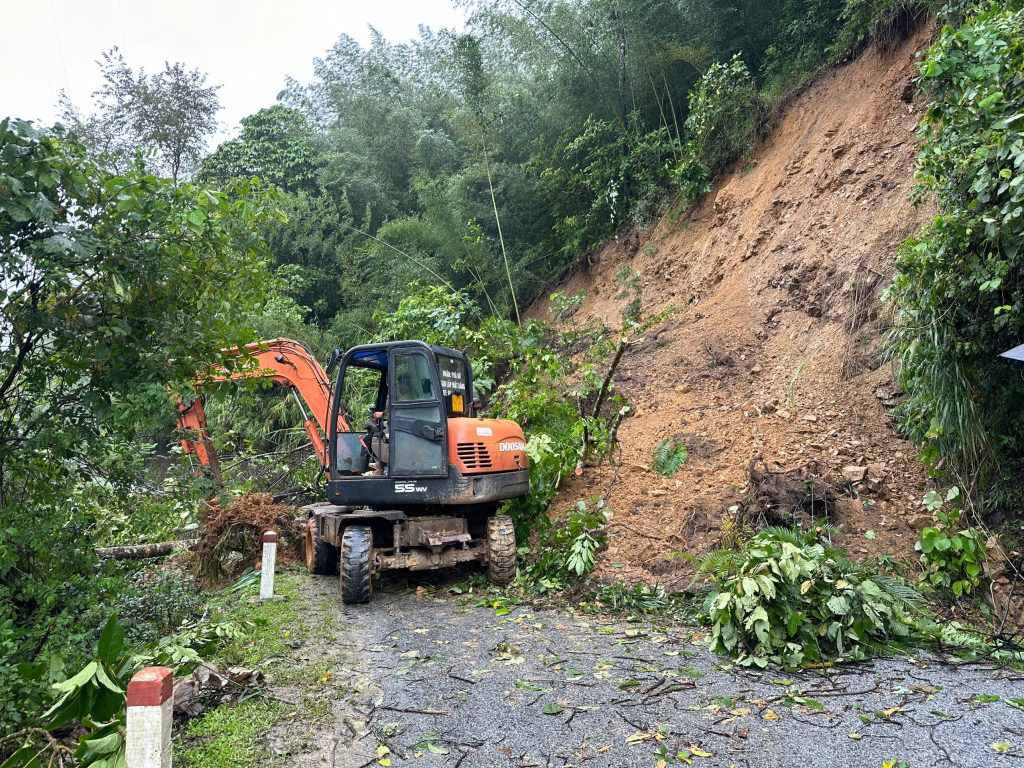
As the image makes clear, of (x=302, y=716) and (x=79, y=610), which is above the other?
(x=79, y=610)

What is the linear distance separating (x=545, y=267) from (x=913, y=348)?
399 inches

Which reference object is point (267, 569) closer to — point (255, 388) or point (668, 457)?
point (255, 388)

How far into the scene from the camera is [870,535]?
19.8ft

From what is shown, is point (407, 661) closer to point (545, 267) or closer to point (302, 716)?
point (302, 716)

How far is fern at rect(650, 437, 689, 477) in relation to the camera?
8.06 meters

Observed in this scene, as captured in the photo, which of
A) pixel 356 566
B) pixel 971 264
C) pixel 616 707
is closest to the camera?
pixel 616 707

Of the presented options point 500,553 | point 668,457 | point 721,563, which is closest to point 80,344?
point 500,553

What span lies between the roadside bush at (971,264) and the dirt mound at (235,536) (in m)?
6.93

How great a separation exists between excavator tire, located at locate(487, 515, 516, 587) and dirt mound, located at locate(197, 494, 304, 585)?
2886mm

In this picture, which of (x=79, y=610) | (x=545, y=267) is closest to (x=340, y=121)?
(x=545, y=267)

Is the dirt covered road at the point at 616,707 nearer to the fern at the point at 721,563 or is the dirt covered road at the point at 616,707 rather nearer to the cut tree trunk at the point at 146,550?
the fern at the point at 721,563

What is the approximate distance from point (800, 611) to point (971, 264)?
2.95 meters

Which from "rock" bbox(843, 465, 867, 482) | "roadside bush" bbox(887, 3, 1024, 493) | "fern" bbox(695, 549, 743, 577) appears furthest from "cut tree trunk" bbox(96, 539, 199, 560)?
"roadside bush" bbox(887, 3, 1024, 493)

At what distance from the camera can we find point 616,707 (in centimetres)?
400
